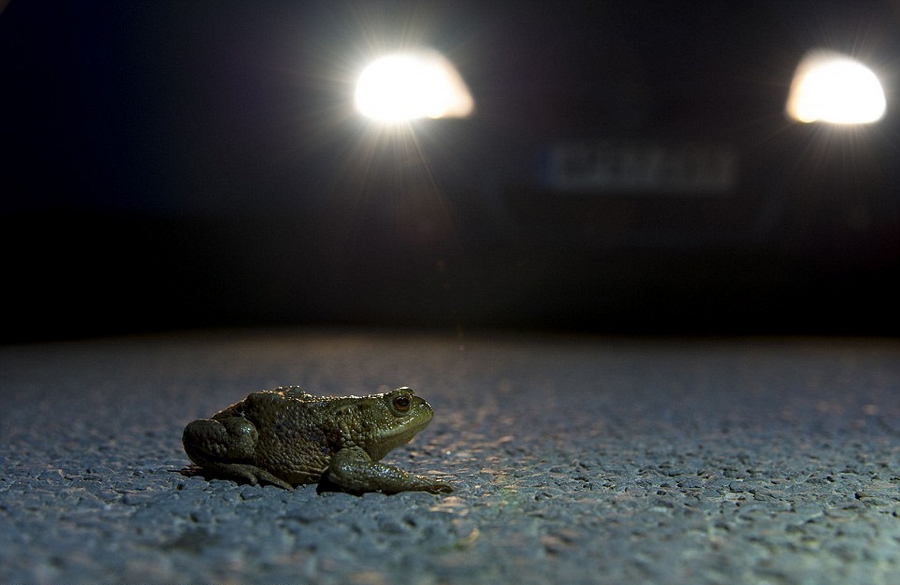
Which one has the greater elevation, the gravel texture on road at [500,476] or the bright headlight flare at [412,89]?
the bright headlight flare at [412,89]

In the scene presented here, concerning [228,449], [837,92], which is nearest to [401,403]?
[228,449]

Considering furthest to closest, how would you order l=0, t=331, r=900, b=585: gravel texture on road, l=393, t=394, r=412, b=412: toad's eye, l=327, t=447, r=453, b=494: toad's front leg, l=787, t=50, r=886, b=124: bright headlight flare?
l=787, t=50, r=886, b=124: bright headlight flare → l=393, t=394, r=412, b=412: toad's eye → l=327, t=447, r=453, b=494: toad's front leg → l=0, t=331, r=900, b=585: gravel texture on road

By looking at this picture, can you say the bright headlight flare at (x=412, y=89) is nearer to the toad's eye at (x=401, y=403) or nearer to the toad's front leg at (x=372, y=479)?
the toad's eye at (x=401, y=403)

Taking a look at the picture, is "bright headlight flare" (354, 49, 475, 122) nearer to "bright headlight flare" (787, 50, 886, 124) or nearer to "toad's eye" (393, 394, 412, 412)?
"bright headlight flare" (787, 50, 886, 124)

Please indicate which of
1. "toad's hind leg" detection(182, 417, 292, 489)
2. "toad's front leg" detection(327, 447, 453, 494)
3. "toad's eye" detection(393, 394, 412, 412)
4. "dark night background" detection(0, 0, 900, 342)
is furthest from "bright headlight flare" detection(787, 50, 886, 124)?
"toad's hind leg" detection(182, 417, 292, 489)

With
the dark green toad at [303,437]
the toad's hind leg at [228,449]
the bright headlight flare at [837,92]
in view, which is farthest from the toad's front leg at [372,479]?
the bright headlight flare at [837,92]

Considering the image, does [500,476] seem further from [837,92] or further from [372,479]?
[837,92]

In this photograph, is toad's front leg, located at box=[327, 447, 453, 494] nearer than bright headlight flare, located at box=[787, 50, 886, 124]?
Yes
